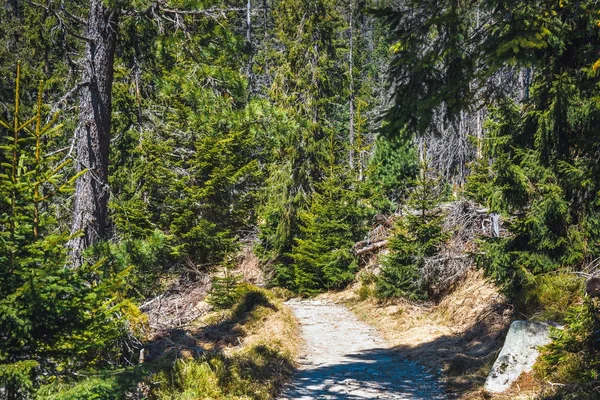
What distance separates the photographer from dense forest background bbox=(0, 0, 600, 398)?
4684 mm

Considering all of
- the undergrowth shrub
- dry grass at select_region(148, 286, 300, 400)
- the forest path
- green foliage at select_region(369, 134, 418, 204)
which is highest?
green foliage at select_region(369, 134, 418, 204)

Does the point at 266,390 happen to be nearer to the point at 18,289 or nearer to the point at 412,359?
the point at 412,359

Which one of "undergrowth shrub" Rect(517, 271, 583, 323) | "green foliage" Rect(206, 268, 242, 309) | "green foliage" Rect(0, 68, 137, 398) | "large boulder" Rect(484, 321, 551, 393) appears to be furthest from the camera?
"green foliage" Rect(206, 268, 242, 309)

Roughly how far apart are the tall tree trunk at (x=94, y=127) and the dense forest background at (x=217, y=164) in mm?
20

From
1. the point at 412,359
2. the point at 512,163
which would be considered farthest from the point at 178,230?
the point at 512,163

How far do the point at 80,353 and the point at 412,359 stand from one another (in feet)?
22.1

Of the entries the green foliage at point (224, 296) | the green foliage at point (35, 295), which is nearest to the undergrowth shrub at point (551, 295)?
the green foliage at point (35, 295)

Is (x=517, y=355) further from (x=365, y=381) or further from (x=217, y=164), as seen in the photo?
(x=217, y=164)

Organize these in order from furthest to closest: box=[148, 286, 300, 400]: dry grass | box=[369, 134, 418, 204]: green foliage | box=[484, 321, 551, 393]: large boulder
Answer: box=[369, 134, 418, 204]: green foliage, box=[484, 321, 551, 393]: large boulder, box=[148, 286, 300, 400]: dry grass

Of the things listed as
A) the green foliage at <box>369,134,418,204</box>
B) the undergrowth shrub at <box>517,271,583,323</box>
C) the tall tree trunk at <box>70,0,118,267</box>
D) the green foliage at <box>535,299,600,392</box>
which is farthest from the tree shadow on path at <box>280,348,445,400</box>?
the green foliage at <box>369,134,418,204</box>

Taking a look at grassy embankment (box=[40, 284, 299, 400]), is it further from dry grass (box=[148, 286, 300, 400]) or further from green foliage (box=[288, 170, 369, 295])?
green foliage (box=[288, 170, 369, 295])

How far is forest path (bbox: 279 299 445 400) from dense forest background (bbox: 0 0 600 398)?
2.24 metres

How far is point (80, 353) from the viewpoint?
4922 millimetres

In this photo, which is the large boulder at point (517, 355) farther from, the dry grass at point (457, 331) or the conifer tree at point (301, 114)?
the conifer tree at point (301, 114)
